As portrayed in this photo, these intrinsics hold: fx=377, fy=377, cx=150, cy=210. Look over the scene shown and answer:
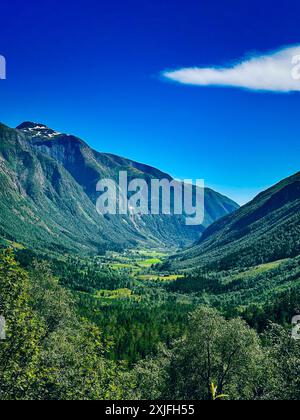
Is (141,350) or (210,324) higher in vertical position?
(210,324)

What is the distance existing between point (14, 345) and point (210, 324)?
3086 cm

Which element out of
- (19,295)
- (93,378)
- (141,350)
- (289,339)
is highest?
(19,295)

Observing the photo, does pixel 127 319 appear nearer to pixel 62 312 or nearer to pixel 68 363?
pixel 62 312

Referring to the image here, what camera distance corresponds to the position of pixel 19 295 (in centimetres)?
3609

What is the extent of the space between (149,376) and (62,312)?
28.0 m

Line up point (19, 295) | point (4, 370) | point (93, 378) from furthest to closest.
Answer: point (93, 378)
point (19, 295)
point (4, 370)

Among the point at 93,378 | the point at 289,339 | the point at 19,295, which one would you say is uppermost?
the point at 19,295

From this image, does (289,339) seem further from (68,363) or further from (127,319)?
(127,319)

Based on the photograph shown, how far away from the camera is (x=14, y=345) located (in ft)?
115

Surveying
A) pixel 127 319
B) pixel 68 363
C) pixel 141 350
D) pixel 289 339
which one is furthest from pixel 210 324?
pixel 127 319
